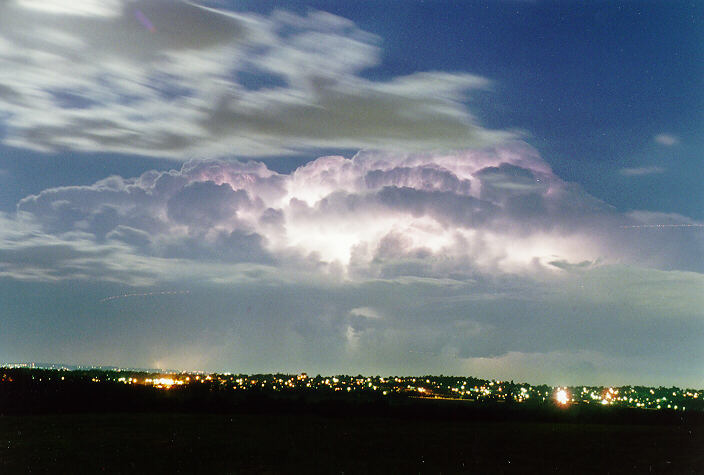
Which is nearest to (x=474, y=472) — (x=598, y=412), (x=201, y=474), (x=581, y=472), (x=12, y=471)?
(x=581, y=472)

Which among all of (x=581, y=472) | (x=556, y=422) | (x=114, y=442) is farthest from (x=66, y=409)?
(x=581, y=472)

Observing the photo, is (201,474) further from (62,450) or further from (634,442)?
(634,442)

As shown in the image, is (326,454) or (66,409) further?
(66,409)

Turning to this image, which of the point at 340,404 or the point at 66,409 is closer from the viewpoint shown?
the point at 66,409

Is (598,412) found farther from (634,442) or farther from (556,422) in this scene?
(634,442)

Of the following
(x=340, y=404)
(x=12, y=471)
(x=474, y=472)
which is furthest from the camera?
(x=340, y=404)

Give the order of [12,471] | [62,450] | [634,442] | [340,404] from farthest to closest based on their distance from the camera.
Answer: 1. [340,404]
2. [634,442]
3. [62,450]
4. [12,471]

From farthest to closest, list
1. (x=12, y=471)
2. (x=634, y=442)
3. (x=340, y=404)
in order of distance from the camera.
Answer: (x=340, y=404) < (x=634, y=442) < (x=12, y=471)
